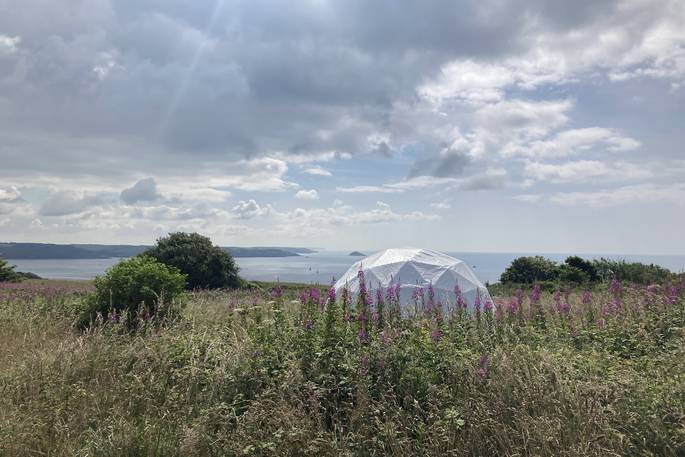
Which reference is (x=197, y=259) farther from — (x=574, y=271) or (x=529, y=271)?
(x=574, y=271)

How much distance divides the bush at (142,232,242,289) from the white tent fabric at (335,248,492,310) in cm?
1197

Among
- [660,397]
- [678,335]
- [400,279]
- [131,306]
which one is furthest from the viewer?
[400,279]

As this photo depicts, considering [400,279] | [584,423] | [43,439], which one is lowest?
[43,439]

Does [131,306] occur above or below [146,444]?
above

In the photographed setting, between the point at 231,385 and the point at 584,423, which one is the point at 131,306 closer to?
the point at 231,385

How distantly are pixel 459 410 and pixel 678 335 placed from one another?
13.5ft

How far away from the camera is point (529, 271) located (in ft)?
77.0

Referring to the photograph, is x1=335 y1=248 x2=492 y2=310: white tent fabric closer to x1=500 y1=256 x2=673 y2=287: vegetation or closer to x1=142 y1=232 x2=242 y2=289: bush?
x1=500 y1=256 x2=673 y2=287: vegetation

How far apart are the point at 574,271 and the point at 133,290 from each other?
20127 millimetres

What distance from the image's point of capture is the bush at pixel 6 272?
973 inches

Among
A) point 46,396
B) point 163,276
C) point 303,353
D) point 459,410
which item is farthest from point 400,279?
point 46,396

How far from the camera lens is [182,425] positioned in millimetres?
4738

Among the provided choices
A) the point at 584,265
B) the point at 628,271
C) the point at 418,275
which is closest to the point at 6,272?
the point at 418,275

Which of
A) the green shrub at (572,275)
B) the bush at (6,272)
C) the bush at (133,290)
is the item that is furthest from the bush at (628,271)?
the bush at (6,272)
